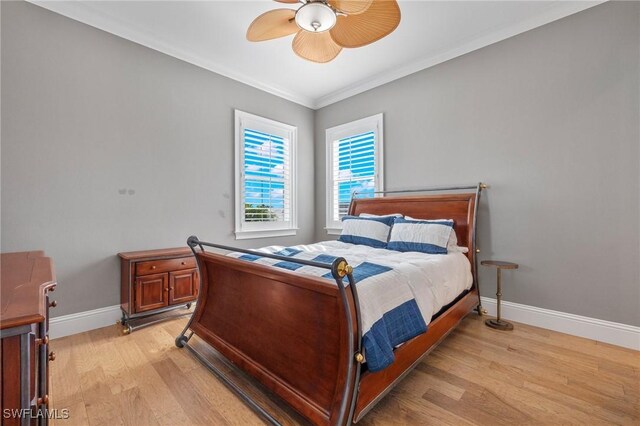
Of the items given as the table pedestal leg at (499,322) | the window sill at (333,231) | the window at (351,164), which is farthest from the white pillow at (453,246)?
the window sill at (333,231)

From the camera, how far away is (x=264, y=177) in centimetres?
408

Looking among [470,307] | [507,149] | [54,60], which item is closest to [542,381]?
[470,307]

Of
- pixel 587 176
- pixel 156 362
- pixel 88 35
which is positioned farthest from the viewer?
pixel 88 35

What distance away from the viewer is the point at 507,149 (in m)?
2.89

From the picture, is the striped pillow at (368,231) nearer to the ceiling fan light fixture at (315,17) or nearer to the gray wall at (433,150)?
the gray wall at (433,150)

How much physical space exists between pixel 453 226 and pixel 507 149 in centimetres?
96

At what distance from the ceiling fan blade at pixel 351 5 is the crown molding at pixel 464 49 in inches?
77.3

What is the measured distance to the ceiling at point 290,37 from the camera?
8.38 feet

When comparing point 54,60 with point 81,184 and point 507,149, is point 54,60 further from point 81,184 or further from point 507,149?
point 507,149

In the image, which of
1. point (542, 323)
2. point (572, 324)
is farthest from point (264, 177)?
point (572, 324)

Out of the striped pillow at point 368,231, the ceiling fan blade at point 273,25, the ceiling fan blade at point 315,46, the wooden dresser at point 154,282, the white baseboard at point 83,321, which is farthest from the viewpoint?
the striped pillow at point 368,231

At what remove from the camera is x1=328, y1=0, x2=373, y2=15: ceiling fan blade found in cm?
177

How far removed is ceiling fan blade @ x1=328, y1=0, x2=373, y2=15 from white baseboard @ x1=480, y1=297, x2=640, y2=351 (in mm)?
2991

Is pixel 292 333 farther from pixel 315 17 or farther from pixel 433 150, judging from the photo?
pixel 433 150
